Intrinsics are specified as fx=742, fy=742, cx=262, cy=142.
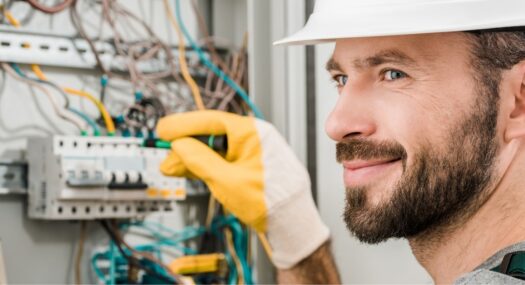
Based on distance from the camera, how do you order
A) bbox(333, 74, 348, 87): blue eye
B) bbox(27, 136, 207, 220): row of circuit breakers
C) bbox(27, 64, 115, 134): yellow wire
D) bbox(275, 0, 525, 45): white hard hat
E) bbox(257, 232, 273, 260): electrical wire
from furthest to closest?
1. bbox(257, 232, 273, 260): electrical wire
2. bbox(27, 64, 115, 134): yellow wire
3. bbox(27, 136, 207, 220): row of circuit breakers
4. bbox(333, 74, 348, 87): blue eye
5. bbox(275, 0, 525, 45): white hard hat

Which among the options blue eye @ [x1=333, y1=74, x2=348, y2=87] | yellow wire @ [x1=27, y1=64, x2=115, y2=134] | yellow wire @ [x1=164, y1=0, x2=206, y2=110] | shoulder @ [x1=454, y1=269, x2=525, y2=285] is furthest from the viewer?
yellow wire @ [x1=164, y1=0, x2=206, y2=110]

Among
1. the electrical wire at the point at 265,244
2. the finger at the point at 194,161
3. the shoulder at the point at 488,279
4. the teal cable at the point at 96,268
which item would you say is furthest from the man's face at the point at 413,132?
the teal cable at the point at 96,268

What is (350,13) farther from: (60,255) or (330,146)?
(60,255)

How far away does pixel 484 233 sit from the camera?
113 cm

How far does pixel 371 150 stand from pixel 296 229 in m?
0.72

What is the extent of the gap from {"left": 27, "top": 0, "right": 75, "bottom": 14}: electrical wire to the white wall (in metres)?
0.67

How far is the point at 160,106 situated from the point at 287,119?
0.35 metres

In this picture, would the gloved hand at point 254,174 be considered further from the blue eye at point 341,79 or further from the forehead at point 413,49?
the forehead at point 413,49

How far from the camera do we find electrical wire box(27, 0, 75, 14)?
183 centimetres

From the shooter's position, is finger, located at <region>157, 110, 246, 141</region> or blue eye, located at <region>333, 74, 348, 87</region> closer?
blue eye, located at <region>333, 74, 348, 87</region>

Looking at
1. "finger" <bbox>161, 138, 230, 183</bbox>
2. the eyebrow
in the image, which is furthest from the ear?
"finger" <bbox>161, 138, 230, 183</bbox>

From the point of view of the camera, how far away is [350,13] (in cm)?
118

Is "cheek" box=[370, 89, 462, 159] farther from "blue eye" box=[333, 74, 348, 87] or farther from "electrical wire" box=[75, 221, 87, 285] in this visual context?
"electrical wire" box=[75, 221, 87, 285]

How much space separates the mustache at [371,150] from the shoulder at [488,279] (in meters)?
0.29
